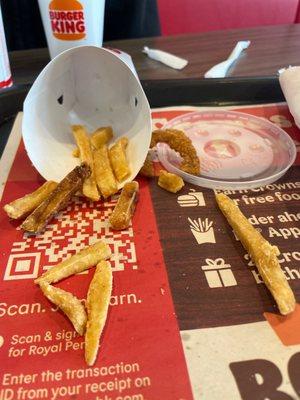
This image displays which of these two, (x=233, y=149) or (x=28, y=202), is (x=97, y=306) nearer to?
(x=28, y=202)

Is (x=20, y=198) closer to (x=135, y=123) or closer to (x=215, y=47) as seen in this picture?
(x=135, y=123)

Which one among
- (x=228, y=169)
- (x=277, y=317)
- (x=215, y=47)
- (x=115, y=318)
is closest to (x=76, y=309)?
(x=115, y=318)

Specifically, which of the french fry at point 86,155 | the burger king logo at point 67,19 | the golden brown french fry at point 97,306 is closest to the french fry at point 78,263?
the golden brown french fry at point 97,306

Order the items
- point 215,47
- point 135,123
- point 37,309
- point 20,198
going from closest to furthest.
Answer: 1. point 37,309
2. point 20,198
3. point 135,123
4. point 215,47

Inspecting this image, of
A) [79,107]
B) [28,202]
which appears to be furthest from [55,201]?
[79,107]

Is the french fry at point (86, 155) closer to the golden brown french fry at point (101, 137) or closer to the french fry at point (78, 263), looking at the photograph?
the golden brown french fry at point (101, 137)
